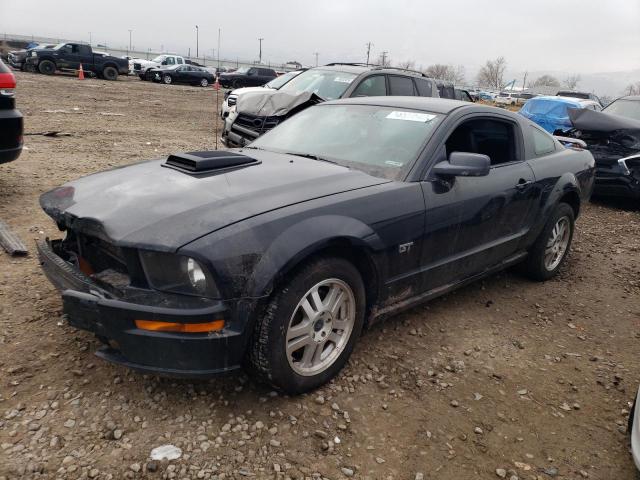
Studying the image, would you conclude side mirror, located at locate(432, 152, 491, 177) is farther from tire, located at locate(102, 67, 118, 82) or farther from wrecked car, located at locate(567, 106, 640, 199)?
tire, located at locate(102, 67, 118, 82)

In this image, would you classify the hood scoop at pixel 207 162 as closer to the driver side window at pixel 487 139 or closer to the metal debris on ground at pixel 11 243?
the driver side window at pixel 487 139

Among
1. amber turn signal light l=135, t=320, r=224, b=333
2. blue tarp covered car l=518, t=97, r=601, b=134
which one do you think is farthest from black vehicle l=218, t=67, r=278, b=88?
amber turn signal light l=135, t=320, r=224, b=333

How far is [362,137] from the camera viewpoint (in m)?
3.47

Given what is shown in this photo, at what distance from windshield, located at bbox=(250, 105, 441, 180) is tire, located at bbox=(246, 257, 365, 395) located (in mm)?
807

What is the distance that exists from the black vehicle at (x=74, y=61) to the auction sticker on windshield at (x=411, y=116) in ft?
87.8

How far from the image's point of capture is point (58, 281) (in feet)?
8.61

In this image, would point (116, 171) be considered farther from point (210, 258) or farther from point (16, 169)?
point (16, 169)

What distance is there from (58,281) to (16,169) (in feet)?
15.7

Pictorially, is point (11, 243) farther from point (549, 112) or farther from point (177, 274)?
point (549, 112)

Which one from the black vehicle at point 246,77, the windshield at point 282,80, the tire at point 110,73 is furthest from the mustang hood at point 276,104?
the black vehicle at point 246,77

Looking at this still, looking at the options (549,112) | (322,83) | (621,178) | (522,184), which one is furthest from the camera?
(549,112)

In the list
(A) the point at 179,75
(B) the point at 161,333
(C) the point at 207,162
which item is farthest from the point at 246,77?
(B) the point at 161,333

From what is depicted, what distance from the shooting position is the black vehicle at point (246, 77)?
1193 inches

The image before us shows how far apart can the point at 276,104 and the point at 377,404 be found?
574cm
